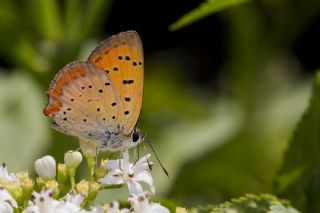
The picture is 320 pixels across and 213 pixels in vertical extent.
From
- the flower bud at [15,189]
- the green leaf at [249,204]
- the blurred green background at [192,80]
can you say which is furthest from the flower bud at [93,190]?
the blurred green background at [192,80]

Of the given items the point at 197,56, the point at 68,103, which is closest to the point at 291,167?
the point at 68,103

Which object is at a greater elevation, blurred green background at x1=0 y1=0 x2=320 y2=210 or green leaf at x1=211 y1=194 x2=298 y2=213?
blurred green background at x1=0 y1=0 x2=320 y2=210

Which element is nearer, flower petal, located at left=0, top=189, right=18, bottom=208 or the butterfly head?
flower petal, located at left=0, top=189, right=18, bottom=208

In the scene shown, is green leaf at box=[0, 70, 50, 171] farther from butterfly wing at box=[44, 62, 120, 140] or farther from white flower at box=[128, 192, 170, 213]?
white flower at box=[128, 192, 170, 213]

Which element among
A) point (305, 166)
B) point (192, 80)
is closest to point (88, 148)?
point (305, 166)

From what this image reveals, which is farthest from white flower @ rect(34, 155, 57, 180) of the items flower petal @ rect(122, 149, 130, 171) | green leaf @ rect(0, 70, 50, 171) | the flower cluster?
green leaf @ rect(0, 70, 50, 171)

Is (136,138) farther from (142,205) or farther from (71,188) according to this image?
(142,205)
